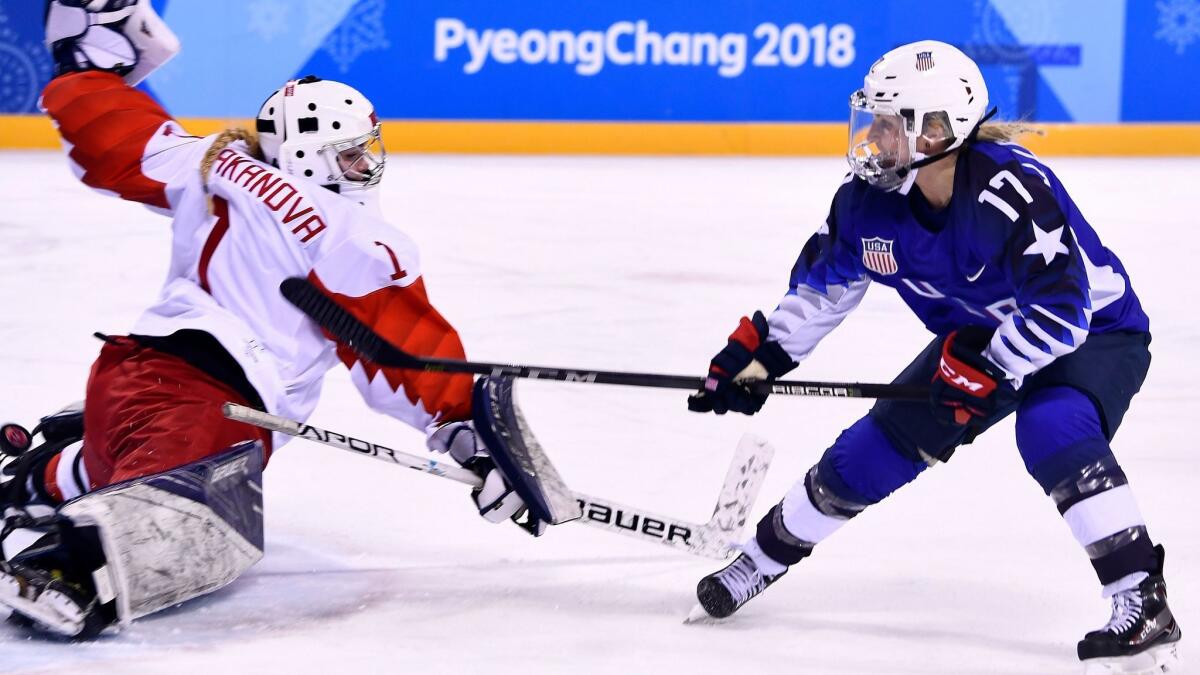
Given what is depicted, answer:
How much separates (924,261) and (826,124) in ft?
25.1

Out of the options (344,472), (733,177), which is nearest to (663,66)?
(733,177)

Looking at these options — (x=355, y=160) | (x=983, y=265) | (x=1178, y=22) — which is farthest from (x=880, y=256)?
(x=1178, y=22)

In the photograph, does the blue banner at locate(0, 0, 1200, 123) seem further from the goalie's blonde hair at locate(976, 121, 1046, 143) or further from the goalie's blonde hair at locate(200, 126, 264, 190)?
the goalie's blonde hair at locate(976, 121, 1046, 143)

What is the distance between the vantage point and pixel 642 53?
974 centimetres

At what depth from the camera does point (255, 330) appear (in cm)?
264

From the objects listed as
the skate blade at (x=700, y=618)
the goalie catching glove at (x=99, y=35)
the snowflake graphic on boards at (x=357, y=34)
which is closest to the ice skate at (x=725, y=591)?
the skate blade at (x=700, y=618)

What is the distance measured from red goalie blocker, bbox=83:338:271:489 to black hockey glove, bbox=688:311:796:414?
752mm

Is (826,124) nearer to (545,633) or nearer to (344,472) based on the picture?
(344,472)

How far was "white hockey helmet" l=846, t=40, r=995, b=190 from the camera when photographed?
2312 mm

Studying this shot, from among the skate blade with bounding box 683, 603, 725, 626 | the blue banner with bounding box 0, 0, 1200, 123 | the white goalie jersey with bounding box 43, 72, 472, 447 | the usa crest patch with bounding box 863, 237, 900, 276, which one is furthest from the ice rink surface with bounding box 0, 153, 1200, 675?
the blue banner with bounding box 0, 0, 1200, 123

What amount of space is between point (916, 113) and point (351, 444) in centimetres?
99

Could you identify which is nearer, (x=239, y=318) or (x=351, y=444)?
(x=351, y=444)

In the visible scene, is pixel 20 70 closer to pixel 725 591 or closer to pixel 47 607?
pixel 47 607

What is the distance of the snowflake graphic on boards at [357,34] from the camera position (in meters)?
9.61
